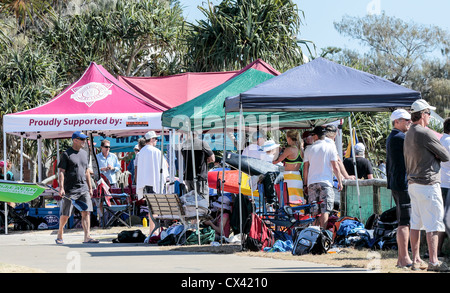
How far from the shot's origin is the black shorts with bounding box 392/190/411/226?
9.05 meters

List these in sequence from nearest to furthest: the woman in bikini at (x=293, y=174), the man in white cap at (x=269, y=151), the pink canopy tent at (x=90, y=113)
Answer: the woman in bikini at (x=293, y=174) → the man in white cap at (x=269, y=151) → the pink canopy tent at (x=90, y=113)

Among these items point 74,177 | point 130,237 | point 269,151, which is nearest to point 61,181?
point 74,177

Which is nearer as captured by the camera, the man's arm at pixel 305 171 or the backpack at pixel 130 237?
the man's arm at pixel 305 171

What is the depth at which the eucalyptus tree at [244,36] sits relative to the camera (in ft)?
95.7

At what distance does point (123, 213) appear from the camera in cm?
1850

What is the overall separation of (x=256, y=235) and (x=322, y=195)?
1239mm

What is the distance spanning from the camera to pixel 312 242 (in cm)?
1073

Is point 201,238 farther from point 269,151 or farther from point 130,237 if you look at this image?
point 269,151

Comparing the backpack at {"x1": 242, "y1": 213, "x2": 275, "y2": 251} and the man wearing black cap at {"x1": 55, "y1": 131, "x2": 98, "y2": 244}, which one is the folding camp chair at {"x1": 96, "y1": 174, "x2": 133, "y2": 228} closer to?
the man wearing black cap at {"x1": 55, "y1": 131, "x2": 98, "y2": 244}

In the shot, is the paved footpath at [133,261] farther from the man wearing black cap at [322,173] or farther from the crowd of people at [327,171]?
the man wearing black cap at [322,173]

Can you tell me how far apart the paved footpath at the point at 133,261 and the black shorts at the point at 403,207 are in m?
0.78

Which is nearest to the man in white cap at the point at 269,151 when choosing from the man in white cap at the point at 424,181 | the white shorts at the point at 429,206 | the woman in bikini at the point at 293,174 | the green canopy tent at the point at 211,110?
the green canopy tent at the point at 211,110
